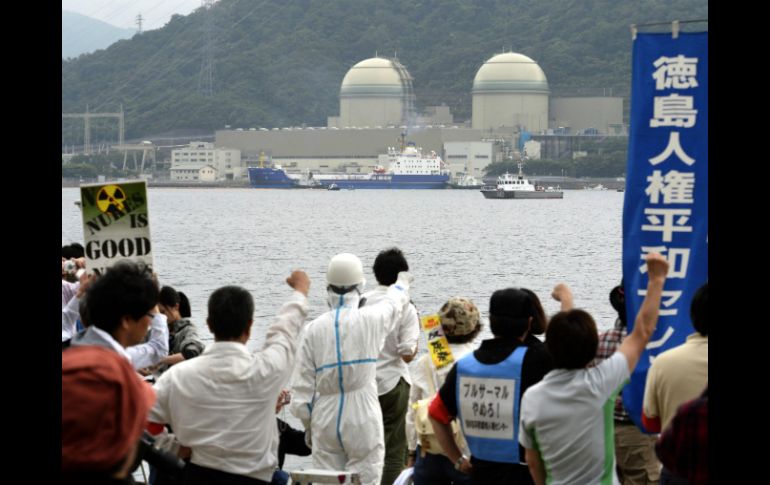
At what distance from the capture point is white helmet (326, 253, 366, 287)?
501 centimetres

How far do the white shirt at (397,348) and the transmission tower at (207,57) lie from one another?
143 metres

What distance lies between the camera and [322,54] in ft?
491

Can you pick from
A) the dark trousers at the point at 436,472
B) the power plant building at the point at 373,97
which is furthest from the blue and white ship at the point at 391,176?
the dark trousers at the point at 436,472

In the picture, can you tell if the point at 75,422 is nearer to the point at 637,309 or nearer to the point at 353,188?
the point at 637,309

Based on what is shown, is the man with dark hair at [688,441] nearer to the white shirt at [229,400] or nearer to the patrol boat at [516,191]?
the white shirt at [229,400]

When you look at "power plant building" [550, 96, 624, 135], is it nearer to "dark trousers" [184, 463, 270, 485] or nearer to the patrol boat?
the patrol boat

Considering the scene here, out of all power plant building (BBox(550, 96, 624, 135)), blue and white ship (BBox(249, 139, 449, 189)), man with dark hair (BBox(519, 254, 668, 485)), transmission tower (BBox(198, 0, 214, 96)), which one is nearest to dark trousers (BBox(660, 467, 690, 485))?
man with dark hair (BBox(519, 254, 668, 485))

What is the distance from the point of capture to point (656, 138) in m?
4.40

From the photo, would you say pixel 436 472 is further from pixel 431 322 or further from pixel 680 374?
pixel 680 374

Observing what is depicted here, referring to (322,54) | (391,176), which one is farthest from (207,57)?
(391,176)

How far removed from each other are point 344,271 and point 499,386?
1013mm

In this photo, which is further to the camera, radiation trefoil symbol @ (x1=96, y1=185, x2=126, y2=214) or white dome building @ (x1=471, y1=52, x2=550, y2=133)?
white dome building @ (x1=471, y1=52, x2=550, y2=133)

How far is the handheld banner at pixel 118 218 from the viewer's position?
5.16m
